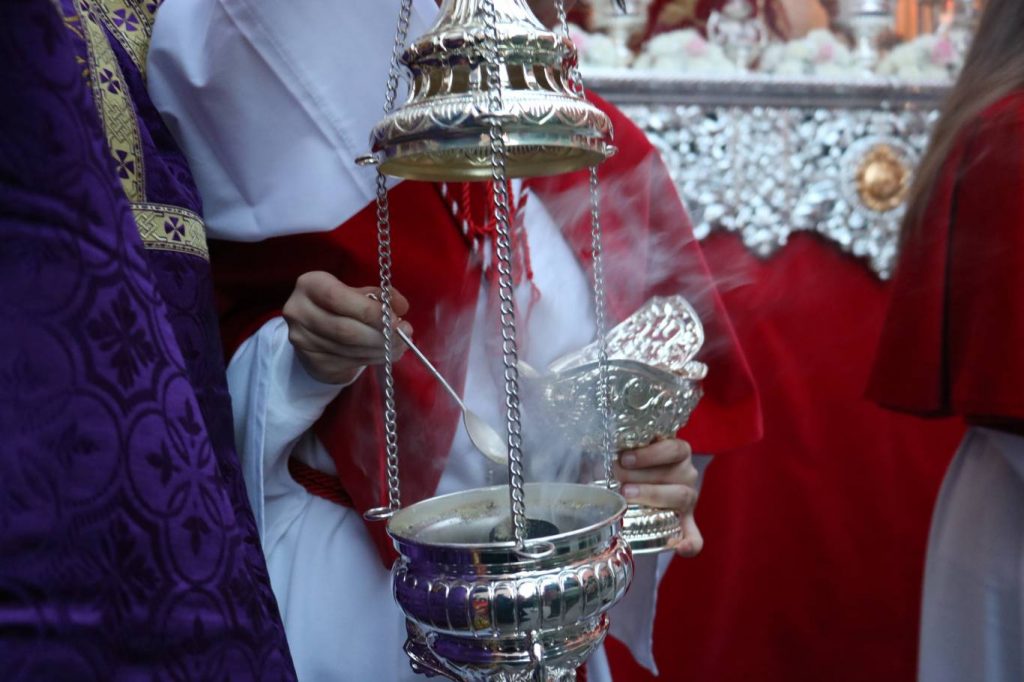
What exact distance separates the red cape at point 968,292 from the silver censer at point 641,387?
709mm

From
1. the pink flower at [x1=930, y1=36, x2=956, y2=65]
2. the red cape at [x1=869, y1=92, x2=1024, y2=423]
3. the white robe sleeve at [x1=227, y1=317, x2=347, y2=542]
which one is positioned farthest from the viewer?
the pink flower at [x1=930, y1=36, x2=956, y2=65]

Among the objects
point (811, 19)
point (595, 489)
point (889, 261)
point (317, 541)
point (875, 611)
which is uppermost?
point (811, 19)

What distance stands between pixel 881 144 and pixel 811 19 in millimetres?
391

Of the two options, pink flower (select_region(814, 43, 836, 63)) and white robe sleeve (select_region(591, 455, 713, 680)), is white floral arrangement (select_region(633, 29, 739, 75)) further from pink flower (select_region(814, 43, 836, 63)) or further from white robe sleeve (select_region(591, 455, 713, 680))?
white robe sleeve (select_region(591, 455, 713, 680))

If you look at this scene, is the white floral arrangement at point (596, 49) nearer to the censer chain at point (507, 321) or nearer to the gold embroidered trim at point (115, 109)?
→ the gold embroidered trim at point (115, 109)

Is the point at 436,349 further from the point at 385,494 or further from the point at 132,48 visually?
the point at 132,48

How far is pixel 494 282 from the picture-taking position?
3.92 feet

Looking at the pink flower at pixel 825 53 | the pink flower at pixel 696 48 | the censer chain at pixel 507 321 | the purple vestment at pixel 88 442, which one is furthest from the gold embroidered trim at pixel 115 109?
the pink flower at pixel 825 53

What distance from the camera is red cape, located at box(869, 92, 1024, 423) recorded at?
Result: 148 cm

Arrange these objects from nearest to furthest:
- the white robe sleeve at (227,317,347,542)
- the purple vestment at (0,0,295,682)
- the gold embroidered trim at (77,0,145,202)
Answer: the purple vestment at (0,0,295,682)
the gold embroidered trim at (77,0,145,202)
the white robe sleeve at (227,317,347,542)

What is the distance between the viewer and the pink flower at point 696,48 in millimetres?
2320

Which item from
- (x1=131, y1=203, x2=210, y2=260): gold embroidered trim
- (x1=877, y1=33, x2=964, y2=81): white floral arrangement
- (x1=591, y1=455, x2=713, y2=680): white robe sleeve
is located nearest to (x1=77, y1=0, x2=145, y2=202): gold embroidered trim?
(x1=131, y1=203, x2=210, y2=260): gold embroidered trim

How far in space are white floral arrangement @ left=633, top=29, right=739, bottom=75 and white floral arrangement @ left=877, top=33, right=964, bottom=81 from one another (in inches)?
19.5

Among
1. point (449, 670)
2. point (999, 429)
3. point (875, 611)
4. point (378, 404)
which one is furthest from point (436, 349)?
point (875, 611)
